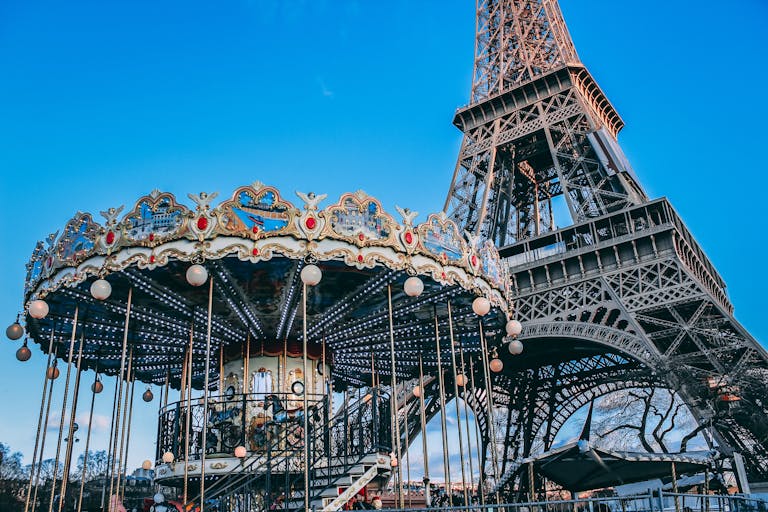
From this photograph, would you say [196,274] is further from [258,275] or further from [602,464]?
[602,464]

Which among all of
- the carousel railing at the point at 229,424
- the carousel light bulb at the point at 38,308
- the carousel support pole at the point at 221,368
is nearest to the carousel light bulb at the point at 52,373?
the carousel railing at the point at 229,424

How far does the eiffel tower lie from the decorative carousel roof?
562 centimetres

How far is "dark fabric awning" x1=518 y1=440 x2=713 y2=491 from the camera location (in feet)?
42.7

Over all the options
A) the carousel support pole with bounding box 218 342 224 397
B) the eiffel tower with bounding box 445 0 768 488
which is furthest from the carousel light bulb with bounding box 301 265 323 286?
the eiffel tower with bounding box 445 0 768 488

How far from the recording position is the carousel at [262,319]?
11.1 metres

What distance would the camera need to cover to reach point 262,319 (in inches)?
582

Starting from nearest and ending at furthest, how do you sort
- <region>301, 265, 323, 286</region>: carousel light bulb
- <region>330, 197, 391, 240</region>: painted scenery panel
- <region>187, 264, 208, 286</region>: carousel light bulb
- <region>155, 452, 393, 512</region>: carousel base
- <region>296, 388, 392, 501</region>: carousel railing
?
<region>187, 264, 208, 286</region>: carousel light bulb → <region>301, 265, 323, 286</region>: carousel light bulb → <region>330, 197, 391, 240</region>: painted scenery panel → <region>155, 452, 393, 512</region>: carousel base → <region>296, 388, 392, 501</region>: carousel railing

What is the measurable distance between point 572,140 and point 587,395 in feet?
50.0

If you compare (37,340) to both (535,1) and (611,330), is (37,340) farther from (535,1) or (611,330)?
(535,1)

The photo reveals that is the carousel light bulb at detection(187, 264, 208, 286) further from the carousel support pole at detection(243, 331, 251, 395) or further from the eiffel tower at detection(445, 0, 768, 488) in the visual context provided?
the eiffel tower at detection(445, 0, 768, 488)

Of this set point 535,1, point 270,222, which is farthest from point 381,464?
point 535,1

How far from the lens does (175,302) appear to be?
44.5 feet

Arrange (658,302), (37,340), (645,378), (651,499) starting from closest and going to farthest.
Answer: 1. (651,499)
2. (37,340)
3. (658,302)
4. (645,378)

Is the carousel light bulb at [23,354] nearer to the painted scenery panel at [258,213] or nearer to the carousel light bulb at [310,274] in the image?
the painted scenery panel at [258,213]
